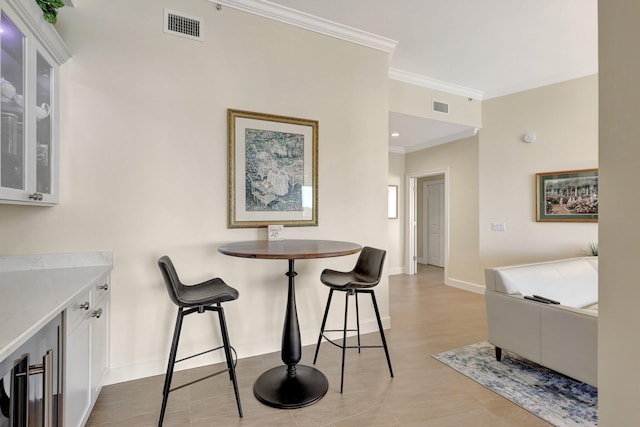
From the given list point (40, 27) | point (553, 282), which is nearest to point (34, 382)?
point (40, 27)

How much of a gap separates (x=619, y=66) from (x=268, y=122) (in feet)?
7.27

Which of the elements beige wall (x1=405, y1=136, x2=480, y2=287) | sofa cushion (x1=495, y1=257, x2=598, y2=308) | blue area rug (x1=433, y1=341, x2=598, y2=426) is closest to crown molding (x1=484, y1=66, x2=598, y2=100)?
beige wall (x1=405, y1=136, x2=480, y2=287)

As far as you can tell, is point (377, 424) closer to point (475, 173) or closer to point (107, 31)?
point (107, 31)

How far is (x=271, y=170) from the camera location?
104 inches

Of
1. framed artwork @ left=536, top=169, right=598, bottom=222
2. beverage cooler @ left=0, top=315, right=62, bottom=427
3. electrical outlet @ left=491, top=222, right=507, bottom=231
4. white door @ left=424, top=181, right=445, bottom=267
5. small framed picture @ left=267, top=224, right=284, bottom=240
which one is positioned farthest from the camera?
white door @ left=424, top=181, right=445, bottom=267

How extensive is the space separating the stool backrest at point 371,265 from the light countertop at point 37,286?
1.71 m

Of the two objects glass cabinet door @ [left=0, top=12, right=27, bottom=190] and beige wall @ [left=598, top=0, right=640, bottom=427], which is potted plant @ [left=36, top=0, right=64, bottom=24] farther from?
beige wall @ [left=598, top=0, right=640, bottom=427]

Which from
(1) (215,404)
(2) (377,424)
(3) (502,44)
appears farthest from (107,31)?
(3) (502,44)

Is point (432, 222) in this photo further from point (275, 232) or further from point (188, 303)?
point (188, 303)

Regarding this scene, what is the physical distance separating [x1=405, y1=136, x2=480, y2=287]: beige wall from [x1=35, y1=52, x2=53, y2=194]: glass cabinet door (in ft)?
16.1

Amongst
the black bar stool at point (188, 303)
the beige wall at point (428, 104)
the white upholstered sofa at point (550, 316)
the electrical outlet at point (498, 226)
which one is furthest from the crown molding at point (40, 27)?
the electrical outlet at point (498, 226)

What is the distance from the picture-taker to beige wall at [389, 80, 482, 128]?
3863 millimetres

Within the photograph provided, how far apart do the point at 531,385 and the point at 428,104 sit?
3309mm

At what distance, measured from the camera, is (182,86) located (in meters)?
2.33
